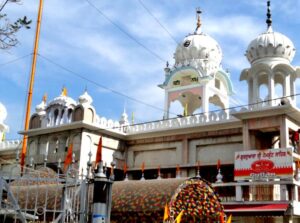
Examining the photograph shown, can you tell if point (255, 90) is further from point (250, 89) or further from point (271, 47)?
point (271, 47)

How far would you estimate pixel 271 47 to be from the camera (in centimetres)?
1981

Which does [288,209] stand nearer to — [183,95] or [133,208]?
[133,208]

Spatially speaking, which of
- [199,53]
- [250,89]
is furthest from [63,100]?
[250,89]

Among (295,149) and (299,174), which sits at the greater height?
(295,149)

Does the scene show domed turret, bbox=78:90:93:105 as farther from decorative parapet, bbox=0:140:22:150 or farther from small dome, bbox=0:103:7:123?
small dome, bbox=0:103:7:123

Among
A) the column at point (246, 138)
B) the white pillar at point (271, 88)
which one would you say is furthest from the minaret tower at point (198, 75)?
the column at point (246, 138)

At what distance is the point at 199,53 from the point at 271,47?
6812 mm

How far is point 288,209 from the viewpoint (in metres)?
14.7

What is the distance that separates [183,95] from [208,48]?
3.08 metres

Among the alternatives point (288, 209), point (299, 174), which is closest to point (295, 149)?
point (299, 174)

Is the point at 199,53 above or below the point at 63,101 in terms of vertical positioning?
above

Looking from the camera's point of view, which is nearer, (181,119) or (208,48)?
(181,119)

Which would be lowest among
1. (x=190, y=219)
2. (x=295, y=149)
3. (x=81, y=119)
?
(x=190, y=219)

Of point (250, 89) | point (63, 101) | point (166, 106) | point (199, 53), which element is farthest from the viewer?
point (199, 53)
